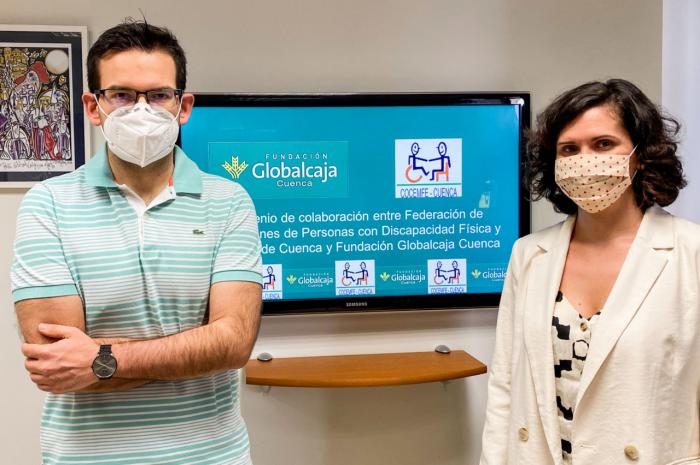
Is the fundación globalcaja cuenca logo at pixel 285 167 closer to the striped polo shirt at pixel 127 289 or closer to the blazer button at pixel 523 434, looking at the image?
the striped polo shirt at pixel 127 289

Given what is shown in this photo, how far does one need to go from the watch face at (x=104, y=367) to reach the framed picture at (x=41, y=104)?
1.47m

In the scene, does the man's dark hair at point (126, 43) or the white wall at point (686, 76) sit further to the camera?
the white wall at point (686, 76)

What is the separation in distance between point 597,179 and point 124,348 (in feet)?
4.00

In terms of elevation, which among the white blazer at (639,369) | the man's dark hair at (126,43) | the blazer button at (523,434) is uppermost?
the man's dark hair at (126,43)

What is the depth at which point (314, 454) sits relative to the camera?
2.79 meters

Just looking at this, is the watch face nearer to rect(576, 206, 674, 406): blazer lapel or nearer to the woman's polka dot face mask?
rect(576, 206, 674, 406): blazer lapel

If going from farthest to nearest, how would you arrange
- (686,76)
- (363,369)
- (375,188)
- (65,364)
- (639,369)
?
1. (686,76)
2. (375,188)
3. (363,369)
4. (639,369)
5. (65,364)

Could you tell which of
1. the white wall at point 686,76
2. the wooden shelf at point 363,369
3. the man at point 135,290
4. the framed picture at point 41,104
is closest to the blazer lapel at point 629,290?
→ the man at point 135,290

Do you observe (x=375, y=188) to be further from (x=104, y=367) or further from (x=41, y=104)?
(x=104, y=367)

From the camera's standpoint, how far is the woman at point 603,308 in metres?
1.59

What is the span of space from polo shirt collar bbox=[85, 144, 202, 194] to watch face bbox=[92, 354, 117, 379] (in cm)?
40

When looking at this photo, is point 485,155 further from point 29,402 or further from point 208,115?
point 29,402

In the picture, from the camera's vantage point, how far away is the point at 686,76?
123 inches

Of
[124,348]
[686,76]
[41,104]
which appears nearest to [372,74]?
[41,104]
